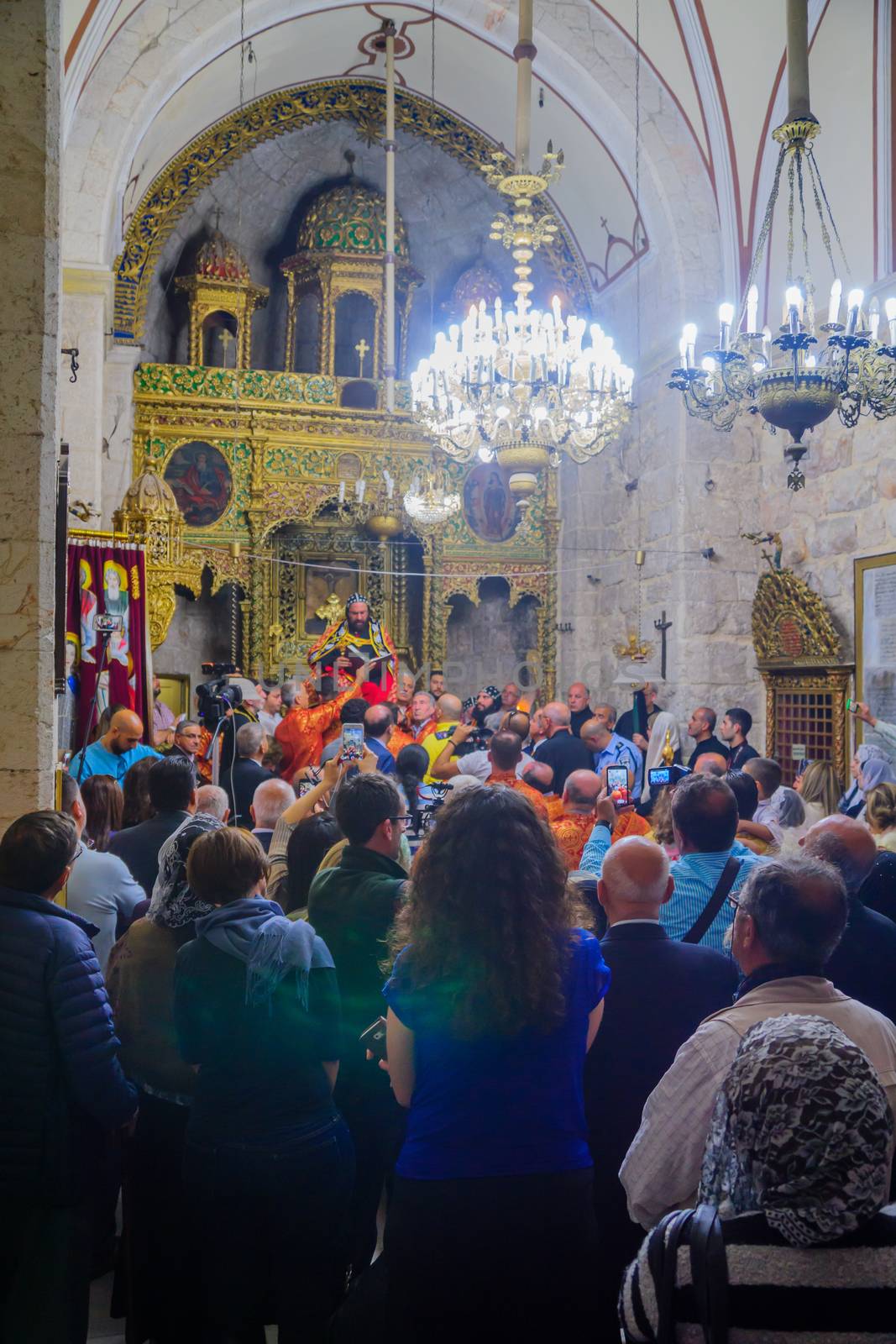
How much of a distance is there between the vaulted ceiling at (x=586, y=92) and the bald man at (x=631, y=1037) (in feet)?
26.5

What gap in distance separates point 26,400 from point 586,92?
9.76 m

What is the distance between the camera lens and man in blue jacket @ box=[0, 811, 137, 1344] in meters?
2.31

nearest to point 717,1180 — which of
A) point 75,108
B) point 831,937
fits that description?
point 831,937

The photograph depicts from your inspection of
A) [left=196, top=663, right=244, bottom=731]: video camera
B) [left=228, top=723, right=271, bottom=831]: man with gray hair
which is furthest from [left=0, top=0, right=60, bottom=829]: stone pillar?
[left=196, top=663, right=244, bottom=731]: video camera

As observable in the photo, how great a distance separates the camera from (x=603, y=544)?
13258mm

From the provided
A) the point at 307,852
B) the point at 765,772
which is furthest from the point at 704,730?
the point at 307,852

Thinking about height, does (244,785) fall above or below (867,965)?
above

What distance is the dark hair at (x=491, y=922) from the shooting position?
187 centimetres

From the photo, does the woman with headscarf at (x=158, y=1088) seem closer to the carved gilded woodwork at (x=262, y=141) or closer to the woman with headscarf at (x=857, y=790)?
the woman with headscarf at (x=857, y=790)

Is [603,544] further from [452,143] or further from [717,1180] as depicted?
[717,1180]

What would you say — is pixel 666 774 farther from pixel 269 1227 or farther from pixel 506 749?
pixel 269 1227

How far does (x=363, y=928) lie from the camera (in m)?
2.75

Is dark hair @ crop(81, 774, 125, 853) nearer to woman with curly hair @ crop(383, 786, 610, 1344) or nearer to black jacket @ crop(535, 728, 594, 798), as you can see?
woman with curly hair @ crop(383, 786, 610, 1344)

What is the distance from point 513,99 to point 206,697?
8.69m
